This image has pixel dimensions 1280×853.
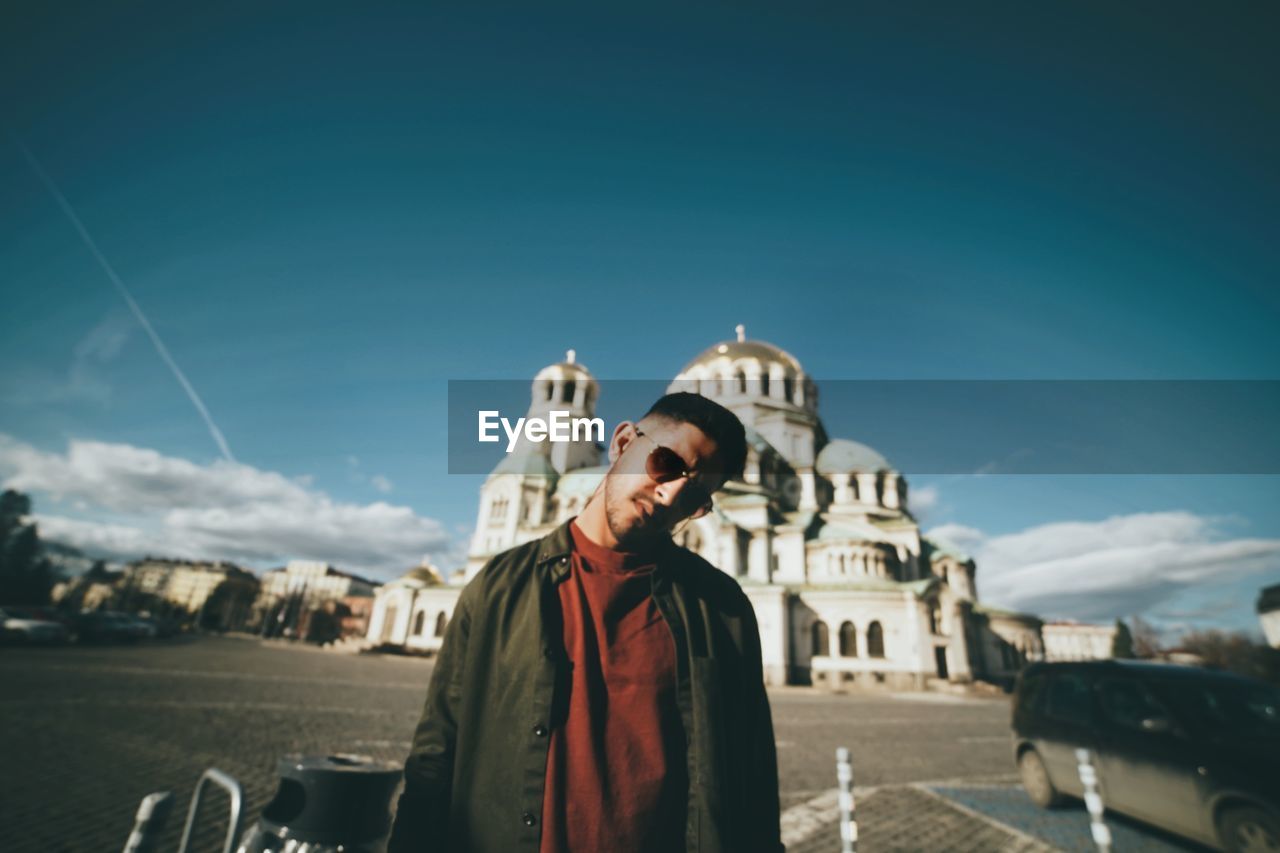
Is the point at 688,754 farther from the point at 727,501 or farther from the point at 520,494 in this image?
the point at 520,494

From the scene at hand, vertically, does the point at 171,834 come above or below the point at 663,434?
below

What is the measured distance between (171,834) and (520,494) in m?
34.1

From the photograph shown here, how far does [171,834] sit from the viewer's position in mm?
4828

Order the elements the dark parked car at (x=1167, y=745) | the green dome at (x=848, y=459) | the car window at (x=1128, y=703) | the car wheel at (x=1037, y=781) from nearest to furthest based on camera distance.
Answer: the dark parked car at (x=1167, y=745), the car window at (x=1128, y=703), the car wheel at (x=1037, y=781), the green dome at (x=848, y=459)

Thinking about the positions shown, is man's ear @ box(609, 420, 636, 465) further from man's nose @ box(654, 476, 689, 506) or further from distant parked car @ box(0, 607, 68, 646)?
distant parked car @ box(0, 607, 68, 646)

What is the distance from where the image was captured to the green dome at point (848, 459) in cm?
3909

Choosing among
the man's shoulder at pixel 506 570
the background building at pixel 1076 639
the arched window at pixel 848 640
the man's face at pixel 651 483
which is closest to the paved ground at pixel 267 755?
the man's shoulder at pixel 506 570

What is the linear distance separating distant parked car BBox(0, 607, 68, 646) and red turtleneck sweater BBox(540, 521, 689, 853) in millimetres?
29108

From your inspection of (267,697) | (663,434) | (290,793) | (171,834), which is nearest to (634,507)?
(663,434)

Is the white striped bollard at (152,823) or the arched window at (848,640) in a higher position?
the arched window at (848,640)

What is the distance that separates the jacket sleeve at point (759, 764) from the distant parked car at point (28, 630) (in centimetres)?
2943

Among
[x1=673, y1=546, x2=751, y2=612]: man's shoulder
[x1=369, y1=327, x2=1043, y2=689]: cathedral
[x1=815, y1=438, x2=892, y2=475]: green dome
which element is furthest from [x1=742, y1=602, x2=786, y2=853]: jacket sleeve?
[x1=815, y1=438, x2=892, y2=475]: green dome

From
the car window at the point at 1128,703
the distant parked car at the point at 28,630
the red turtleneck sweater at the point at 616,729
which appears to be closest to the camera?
the red turtleneck sweater at the point at 616,729

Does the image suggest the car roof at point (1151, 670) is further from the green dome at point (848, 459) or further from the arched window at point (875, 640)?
the green dome at point (848, 459)
